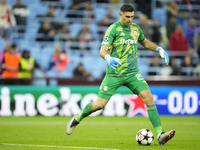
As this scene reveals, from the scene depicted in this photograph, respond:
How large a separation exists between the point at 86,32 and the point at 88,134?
26.5 feet

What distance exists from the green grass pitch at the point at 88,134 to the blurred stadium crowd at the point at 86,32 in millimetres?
3296

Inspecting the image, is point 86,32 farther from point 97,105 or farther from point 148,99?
point 148,99

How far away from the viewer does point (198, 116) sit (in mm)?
12711

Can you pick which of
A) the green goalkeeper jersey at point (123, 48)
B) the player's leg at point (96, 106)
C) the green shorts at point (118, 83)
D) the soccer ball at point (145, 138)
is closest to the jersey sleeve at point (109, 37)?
the green goalkeeper jersey at point (123, 48)

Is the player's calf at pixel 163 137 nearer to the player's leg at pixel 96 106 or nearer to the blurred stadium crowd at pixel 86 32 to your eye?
the player's leg at pixel 96 106

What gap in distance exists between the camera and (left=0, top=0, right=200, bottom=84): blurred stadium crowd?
50.3 feet

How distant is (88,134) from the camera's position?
8.60 m

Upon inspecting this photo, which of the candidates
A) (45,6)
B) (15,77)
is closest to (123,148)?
(15,77)

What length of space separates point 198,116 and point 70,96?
13.7ft

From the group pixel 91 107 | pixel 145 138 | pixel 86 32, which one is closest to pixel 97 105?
pixel 91 107

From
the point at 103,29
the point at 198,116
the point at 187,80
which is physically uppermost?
the point at 103,29

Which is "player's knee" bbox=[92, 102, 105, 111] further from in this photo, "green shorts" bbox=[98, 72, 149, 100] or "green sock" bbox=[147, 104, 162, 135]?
"green sock" bbox=[147, 104, 162, 135]

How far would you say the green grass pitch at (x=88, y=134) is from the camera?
22.0ft

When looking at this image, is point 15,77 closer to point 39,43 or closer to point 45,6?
point 39,43
